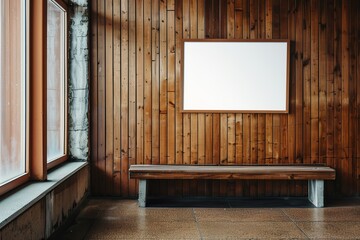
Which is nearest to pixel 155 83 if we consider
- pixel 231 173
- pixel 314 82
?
pixel 231 173

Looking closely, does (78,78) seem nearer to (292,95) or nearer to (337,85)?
(292,95)

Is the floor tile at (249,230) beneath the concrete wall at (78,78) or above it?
beneath

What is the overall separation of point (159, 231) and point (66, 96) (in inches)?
82.0

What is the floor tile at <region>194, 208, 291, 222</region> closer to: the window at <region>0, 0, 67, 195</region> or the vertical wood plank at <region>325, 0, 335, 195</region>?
the vertical wood plank at <region>325, 0, 335, 195</region>

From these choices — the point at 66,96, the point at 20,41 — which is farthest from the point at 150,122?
the point at 20,41

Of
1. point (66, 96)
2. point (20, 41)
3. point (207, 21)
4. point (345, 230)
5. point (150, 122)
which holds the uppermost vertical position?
point (207, 21)

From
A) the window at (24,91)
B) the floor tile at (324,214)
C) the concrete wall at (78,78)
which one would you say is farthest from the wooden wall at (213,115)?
the window at (24,91)

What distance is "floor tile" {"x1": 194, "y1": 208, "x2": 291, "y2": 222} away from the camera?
4246 mm

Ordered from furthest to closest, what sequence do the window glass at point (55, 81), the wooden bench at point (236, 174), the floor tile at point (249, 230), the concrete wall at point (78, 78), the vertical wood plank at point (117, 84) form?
the vertical wood plank at point (117, 84), the concrete wall at point (78, 78), the wooden bench at point (236, 174), the window glass at point (55, 81), the floor tile at point (249, 230)

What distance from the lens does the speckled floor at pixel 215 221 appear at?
3.74 metres

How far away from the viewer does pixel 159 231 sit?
12.6 ft

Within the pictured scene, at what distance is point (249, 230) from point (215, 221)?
0.44 metres

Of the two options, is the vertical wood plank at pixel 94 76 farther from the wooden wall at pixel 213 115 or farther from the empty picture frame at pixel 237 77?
the empty picture frame at pixel 237 77

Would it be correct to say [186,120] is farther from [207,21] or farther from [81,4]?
[81,4]
